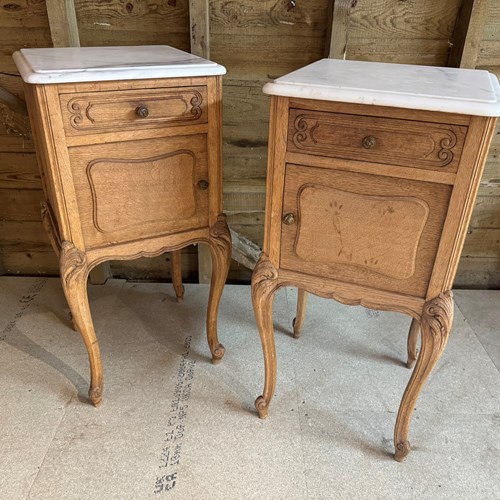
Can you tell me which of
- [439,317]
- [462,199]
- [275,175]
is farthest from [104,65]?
[439,317]

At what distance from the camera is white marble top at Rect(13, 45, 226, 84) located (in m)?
1.00

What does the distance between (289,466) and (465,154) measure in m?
0.87

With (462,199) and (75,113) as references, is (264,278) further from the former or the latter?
(75,113)

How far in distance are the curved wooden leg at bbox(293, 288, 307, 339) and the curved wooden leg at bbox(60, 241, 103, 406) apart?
681 millimetres

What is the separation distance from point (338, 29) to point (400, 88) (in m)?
0.67

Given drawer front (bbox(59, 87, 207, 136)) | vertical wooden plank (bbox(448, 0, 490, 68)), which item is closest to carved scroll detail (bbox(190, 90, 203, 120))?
drawer front (bbox(59, 87, 207, 136))

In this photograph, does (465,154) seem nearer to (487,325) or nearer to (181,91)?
(181,91)

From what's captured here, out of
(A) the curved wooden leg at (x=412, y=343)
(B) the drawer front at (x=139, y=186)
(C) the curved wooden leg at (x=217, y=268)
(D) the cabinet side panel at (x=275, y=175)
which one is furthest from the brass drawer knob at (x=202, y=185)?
(A) the curved wooden leg at (x=412, y=343)

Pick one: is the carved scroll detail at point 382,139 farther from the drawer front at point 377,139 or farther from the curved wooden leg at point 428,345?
the curved wooden leg at point 428,345

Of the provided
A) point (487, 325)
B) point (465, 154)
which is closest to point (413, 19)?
point (465, 154)

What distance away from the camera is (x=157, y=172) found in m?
1.17

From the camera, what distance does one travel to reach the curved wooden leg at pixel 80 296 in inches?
45.7

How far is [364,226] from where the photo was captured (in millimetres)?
1020

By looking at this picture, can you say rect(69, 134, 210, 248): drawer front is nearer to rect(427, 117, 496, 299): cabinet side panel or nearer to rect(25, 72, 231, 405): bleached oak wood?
rect(25, 72, 231, 405): bleached oak wood
